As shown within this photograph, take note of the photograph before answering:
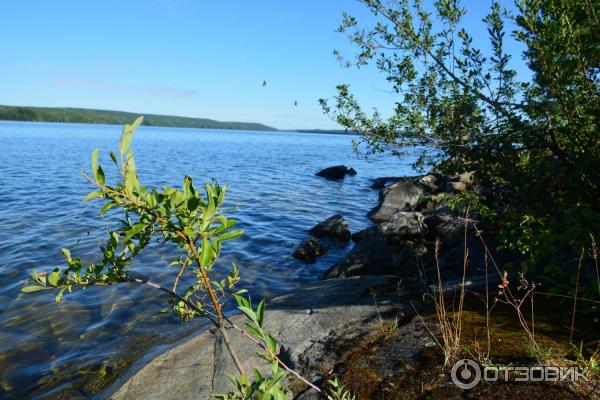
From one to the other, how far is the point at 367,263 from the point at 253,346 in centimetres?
584

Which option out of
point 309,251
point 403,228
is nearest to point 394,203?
point 403,228

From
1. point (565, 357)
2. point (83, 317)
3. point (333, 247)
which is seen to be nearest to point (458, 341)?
point (565, 357)

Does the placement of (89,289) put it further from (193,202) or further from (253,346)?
(193,202)

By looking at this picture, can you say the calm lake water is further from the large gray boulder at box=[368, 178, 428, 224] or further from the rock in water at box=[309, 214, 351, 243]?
the large gray boulder at box=[368, 178, 428, 224]

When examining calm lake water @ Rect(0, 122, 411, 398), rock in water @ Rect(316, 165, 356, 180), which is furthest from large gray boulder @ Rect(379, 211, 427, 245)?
rock in water @ Rect(316, 165, 356, 180)

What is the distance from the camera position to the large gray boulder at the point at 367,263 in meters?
10.1

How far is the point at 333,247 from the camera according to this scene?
13742 millimetres

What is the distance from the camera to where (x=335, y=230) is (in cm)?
1466

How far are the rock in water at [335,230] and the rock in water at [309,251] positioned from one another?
5.45 feet

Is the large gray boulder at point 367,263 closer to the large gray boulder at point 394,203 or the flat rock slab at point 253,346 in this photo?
the flat rock slab at point 253,346

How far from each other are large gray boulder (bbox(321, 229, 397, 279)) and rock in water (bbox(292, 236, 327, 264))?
1666 mm

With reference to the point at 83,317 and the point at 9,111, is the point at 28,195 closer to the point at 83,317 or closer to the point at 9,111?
the point at 83,317

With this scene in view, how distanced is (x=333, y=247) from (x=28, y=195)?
15756 mm

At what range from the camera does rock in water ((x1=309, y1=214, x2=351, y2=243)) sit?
1451cm
